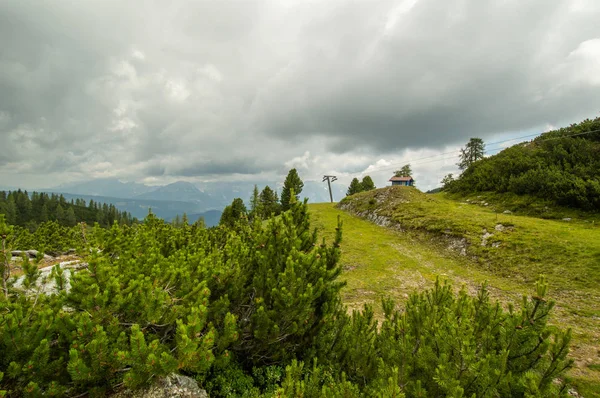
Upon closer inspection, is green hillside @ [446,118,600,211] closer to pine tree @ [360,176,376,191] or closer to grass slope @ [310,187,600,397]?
grass slope @ [310,187,600,397]

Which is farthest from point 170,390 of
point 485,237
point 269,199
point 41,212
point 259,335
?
point 41,212

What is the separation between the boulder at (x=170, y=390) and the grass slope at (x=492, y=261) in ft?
34.4

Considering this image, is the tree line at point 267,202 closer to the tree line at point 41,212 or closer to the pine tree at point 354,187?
the pine tree at point 354,187

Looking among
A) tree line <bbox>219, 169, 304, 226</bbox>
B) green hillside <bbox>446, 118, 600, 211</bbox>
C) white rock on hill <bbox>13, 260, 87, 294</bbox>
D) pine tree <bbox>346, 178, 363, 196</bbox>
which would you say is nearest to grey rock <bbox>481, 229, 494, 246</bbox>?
green hillside <bbox>446, 118, 600, 211</bbox>

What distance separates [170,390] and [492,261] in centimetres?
2215

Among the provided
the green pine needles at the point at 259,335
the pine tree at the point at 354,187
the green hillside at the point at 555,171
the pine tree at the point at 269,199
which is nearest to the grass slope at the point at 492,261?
the green hillside at the point at 555,171

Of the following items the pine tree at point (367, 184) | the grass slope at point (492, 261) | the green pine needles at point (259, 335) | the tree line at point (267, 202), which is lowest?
the grass slope at point (492, 261)

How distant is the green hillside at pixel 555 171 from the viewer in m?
24.9

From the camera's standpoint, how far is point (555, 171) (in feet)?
94.2

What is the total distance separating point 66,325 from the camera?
4.31 m

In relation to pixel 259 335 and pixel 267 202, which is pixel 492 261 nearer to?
pixel 259 335

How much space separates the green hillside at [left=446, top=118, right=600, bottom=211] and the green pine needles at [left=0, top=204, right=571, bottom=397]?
2886cm

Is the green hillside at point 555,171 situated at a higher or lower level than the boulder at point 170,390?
higher

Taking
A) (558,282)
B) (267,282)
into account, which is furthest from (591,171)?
(267,282)
